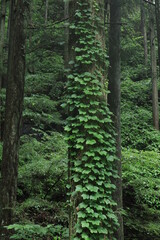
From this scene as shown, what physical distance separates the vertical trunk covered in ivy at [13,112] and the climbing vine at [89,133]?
1698mm

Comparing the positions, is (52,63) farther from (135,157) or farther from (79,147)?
(79,147)

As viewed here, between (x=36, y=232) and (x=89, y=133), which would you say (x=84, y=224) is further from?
(x=89, y=133)

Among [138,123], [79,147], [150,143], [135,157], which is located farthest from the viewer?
[138,123]

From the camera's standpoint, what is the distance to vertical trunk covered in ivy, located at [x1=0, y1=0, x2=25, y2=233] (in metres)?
5.20

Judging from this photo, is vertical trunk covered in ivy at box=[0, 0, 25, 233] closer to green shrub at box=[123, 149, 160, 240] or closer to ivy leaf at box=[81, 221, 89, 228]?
ivy leaf at box=[81, 221, 89, 228]

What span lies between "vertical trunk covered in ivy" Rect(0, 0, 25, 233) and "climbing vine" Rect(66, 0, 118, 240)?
5.57 feet

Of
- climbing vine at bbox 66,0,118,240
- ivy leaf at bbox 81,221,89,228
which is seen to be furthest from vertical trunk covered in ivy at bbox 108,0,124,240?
ivy leaf at bbox 81,221,89,228

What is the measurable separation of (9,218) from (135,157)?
14.2 ft

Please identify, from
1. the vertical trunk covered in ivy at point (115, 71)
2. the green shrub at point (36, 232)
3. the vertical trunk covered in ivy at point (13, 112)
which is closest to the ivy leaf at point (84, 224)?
the green shrub at point (36, 232)

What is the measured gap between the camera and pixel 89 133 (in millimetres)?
3832

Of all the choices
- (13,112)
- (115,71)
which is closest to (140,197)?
(115,71)

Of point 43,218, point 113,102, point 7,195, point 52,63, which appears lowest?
point 43,218

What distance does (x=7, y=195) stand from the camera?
204 inches

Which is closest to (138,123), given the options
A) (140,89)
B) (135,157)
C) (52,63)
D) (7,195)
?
(140,89)
